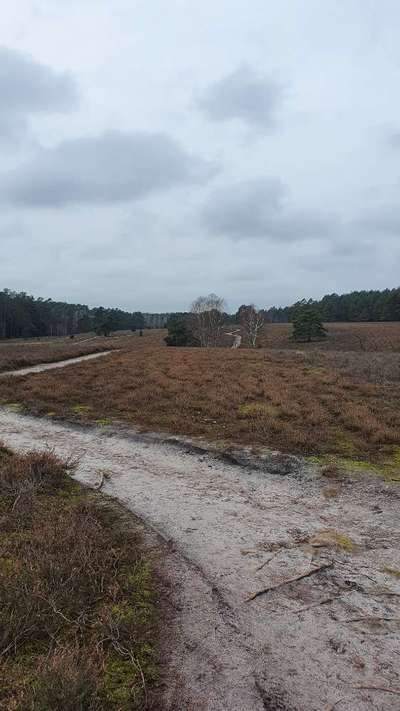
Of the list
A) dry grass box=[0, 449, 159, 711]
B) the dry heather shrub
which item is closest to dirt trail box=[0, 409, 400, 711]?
dry grass box=[0, 449, 159, 711]

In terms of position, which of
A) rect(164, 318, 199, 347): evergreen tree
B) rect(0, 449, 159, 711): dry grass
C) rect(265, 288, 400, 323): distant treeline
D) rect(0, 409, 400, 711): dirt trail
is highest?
rect(265, 288, 400, 323): distant treeline

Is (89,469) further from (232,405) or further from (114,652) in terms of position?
(232,405)

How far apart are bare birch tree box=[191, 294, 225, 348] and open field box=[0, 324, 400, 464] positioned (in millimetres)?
40568

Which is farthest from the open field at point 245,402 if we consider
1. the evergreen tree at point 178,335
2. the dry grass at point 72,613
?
the evergreen tree at point 178,335

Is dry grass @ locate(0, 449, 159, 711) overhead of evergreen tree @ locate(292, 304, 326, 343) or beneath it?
beneath

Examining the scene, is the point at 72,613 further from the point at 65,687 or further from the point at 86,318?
the point at 86,318

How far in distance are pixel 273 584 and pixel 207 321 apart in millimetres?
62926

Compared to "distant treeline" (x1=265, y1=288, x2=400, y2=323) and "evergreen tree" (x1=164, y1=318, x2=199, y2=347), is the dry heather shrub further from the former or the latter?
"distant treeline" (x1=265, y1=288, x2=400, y2=323)

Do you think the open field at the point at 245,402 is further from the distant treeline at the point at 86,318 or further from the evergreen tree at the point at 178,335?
the distant treeline at the point at 86,318

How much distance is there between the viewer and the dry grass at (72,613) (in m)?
3.11

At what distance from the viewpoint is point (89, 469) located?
9.12 meters

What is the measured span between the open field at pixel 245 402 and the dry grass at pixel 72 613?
589cm

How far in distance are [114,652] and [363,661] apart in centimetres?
224

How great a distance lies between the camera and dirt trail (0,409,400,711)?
343 centimetres
